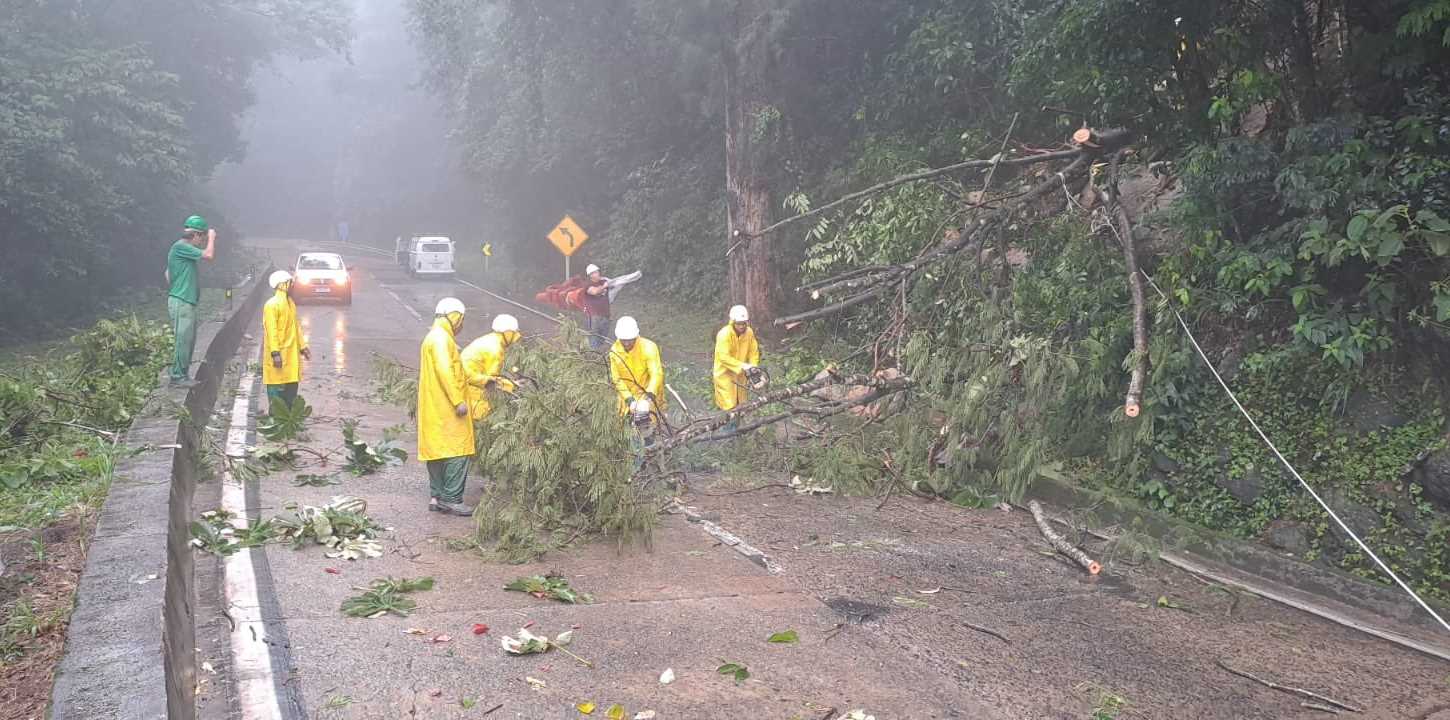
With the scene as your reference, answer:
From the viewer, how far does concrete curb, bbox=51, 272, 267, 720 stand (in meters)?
3.76

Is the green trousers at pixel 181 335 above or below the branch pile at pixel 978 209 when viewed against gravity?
below

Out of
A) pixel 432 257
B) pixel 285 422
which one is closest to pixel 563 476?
pixel 285 422

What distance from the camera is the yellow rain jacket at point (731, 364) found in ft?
33.9

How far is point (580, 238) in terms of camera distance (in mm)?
25875

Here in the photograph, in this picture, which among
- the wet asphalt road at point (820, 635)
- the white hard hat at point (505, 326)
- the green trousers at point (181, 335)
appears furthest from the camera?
the green trousers at point (181, 335)

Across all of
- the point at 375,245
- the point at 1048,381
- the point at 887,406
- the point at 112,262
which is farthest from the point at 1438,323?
the point at 375,245

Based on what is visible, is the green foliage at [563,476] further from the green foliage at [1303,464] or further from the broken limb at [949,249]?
the green foliage at [1303,464]

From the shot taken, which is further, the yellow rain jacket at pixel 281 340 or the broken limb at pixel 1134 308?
the yellow rain jacket at pixel 281 340

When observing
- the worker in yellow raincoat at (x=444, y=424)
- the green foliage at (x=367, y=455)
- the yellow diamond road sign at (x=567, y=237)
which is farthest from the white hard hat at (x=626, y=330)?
the yellow diamond road sign at (x=567, y=237)

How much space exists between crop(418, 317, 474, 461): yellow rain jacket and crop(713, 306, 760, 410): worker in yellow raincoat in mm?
3053

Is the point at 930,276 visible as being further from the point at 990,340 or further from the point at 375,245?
the point at 375,245

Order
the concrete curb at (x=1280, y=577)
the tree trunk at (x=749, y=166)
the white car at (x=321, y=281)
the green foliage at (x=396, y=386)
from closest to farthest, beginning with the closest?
the concrete curb at (x=1280, y=577), the green foliage at (x=396, y=386), the tree trunk at (x=749, y=166), the white car at (x=321, y=281)

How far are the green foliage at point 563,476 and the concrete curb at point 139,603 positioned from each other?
74.2 inches

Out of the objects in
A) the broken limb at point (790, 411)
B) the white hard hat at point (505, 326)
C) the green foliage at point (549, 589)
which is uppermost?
the white hard hat at point (505, 326)
